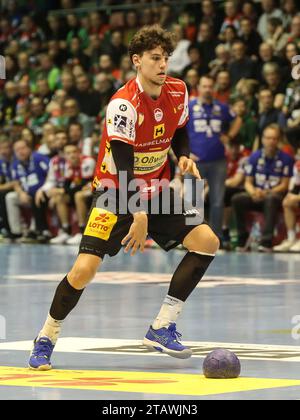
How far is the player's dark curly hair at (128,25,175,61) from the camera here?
8484 millimetres

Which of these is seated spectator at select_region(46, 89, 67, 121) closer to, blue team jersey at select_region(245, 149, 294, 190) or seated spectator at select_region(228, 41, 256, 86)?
seated spectator at select_region(228, 41, 256, 86)

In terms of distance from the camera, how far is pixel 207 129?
1962 cm

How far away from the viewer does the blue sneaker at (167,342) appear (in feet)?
27.8

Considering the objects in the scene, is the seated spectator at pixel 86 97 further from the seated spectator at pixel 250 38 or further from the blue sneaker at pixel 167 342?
the blue sneaker at pixel 167 342

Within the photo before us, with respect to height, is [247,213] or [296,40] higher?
[296,40]

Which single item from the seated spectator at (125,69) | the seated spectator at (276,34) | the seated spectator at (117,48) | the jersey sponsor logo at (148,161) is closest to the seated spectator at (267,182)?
the seated spectator at (276,34)

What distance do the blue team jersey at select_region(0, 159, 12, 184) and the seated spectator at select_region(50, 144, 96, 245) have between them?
188cm

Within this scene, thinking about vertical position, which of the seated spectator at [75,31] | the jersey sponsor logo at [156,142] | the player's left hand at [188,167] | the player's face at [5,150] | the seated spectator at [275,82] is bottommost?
the player's left hand at [188,167]

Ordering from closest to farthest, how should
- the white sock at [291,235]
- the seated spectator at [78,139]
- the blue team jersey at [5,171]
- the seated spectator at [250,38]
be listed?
the white sock at [291,235]
the seated spectator at [250,38]
the seated spectator at [78,139]
the blue team jersey at [5,171]

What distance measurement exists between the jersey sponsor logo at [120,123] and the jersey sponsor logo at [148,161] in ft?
1.11

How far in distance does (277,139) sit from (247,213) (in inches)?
60.7

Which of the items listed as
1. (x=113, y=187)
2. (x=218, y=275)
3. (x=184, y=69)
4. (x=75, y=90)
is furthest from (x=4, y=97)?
(x=113, y=187)

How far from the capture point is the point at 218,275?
15.6 m

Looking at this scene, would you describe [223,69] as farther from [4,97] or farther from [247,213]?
[4,97]
